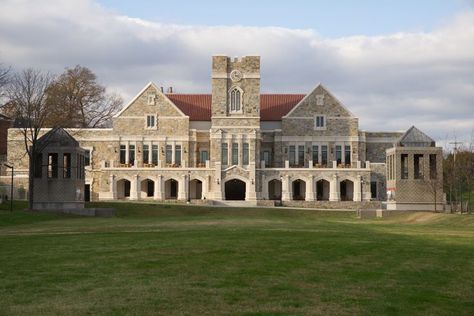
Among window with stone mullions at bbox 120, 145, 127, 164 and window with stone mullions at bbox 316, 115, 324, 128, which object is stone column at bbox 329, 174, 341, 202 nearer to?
window with stone mullions at bbox 316, 115, 324, 128

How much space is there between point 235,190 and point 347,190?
1027 cm

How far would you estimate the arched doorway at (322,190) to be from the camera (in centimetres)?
7306

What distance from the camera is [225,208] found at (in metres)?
56.1

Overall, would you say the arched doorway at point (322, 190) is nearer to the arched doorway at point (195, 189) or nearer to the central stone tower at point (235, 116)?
the central stone tower at point (235, 116)

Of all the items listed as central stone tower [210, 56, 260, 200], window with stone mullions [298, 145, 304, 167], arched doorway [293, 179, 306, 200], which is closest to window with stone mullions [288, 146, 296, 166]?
window with stone mullions [298, 145, 304, 167]

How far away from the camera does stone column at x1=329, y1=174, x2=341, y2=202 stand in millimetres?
69875

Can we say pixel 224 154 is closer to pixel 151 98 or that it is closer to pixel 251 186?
pixel 251 186

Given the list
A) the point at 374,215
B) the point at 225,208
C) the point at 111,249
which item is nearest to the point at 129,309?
the point at 111,249

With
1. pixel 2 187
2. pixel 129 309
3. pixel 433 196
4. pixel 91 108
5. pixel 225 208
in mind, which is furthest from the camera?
pixel 91 108

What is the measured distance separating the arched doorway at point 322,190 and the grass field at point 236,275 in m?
49.3

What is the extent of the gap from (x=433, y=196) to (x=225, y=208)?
570 inches

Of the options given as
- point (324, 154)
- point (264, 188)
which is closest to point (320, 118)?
point (324, 154)

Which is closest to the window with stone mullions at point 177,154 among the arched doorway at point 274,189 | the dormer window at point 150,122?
the dormer window at point 150,122

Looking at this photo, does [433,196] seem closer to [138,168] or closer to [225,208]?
[225,208]
